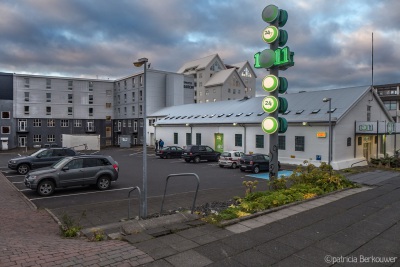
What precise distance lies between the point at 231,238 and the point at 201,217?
1.72 meters

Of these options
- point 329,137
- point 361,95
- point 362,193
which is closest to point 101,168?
point 362,193

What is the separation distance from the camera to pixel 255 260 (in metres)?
5.53

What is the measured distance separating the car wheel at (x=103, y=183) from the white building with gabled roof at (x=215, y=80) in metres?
66.6

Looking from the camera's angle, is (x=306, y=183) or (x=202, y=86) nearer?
(x=306, y=183)

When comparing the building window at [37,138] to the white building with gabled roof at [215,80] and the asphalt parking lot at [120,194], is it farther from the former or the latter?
the asphalt parking lot at [120,194]

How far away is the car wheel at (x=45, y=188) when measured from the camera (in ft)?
42.1

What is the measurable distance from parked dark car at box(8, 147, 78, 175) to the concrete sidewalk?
11254mm

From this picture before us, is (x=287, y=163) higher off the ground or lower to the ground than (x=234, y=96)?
lower

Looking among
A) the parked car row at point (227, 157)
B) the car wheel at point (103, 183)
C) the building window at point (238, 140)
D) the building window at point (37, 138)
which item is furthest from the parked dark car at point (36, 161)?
the building window at point (37, 138)

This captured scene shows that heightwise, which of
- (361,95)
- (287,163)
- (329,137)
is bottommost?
(287,163)

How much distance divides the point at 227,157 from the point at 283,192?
1359cm

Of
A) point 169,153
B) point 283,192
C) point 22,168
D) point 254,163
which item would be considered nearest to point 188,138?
point 169,153

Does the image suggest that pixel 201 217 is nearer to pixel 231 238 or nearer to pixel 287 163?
pixel 231 238

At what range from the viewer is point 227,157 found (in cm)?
2420
